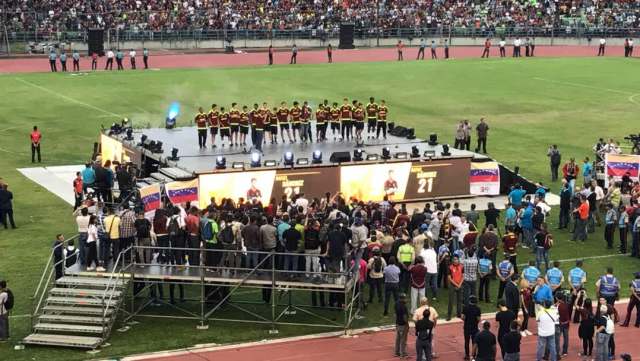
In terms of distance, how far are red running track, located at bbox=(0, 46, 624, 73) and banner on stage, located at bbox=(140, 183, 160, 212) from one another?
3673cm

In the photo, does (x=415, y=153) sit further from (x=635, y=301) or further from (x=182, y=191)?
(x=635, y=301)

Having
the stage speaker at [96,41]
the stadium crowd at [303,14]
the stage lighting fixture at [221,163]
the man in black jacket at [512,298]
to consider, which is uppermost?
the stadium crowd at [303,14]

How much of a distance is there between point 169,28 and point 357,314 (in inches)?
2110

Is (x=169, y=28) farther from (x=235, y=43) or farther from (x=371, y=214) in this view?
(x=371, y=214)

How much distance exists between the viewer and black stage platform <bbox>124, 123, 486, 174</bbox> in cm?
3325

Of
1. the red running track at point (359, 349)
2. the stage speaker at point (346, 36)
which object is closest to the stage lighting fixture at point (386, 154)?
the red running track at point (359, 349)

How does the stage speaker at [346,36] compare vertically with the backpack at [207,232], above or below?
above

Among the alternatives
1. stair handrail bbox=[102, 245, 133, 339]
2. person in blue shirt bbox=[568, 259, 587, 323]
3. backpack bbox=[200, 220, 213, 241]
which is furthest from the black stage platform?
person in blue shirt bbox=[568, 259, 587, 323]

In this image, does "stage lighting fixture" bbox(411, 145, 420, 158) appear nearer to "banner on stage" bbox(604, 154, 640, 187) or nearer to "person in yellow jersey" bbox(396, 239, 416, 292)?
"banner on stage" bbox(604, 154, 640, 187)

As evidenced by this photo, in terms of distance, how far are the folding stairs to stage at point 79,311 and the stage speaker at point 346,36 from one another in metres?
54.6

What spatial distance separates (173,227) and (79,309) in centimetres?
305

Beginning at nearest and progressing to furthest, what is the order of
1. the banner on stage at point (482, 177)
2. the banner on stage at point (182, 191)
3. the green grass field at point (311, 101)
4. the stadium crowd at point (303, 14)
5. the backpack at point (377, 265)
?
Result: the backpack at point (377, 265) → the green grass field at point (311, 101) → the banner on stage at point (182, 191) → the banner on stage at point (482, 177) → the stadium crowd at point (303, 14)

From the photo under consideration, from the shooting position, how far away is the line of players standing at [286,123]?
117 ft

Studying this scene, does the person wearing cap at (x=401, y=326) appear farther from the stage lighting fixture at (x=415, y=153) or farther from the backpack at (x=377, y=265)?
the stage lighting fixture at (x=415, y=153)
